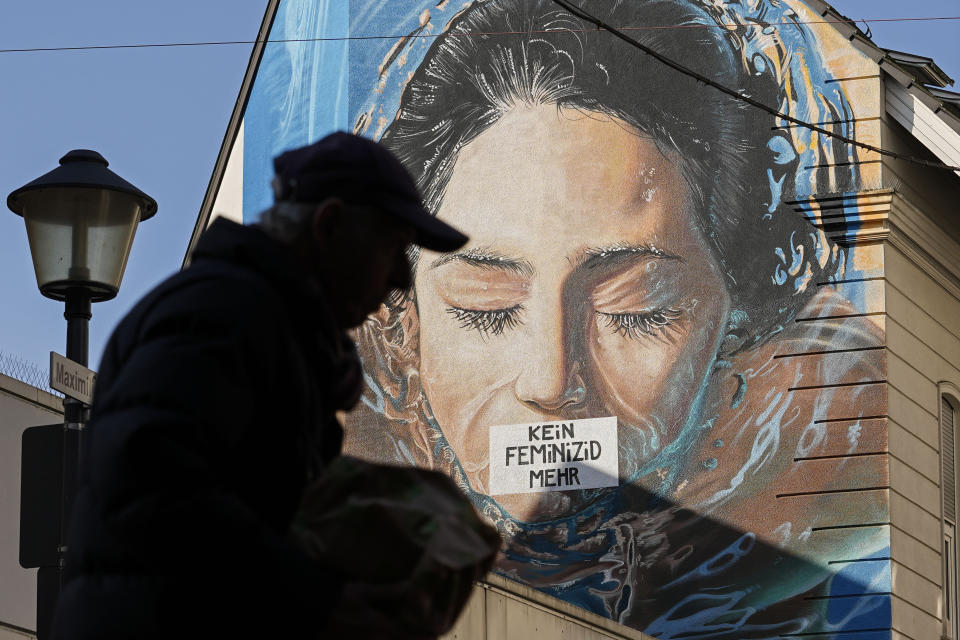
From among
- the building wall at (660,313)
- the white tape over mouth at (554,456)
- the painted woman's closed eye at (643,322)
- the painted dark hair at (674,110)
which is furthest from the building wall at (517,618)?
the painted dark hair at (674,110)

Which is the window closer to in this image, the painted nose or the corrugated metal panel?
the corrugated metal panel

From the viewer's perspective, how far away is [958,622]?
19891mm

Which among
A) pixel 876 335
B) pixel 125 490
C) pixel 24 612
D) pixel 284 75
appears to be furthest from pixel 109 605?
pixel 284 75

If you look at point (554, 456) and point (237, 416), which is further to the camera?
point (554, 456)

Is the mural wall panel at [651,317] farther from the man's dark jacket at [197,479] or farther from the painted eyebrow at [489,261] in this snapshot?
the man's dark jacket at [197,479]

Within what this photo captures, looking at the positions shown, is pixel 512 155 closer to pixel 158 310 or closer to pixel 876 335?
pixel 876 335

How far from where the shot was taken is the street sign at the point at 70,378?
8.27m

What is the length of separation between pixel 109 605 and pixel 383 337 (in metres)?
18.1

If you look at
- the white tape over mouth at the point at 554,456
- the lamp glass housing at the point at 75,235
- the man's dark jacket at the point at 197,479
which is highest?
the white tape over mouth at the point at 554,456

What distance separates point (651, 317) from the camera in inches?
774

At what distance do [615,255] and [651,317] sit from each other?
777 mm

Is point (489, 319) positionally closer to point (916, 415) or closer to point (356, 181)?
point (916, 415)

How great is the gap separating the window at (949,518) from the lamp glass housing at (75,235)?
42.7 feet

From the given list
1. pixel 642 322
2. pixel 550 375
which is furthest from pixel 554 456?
pixel 642 322
